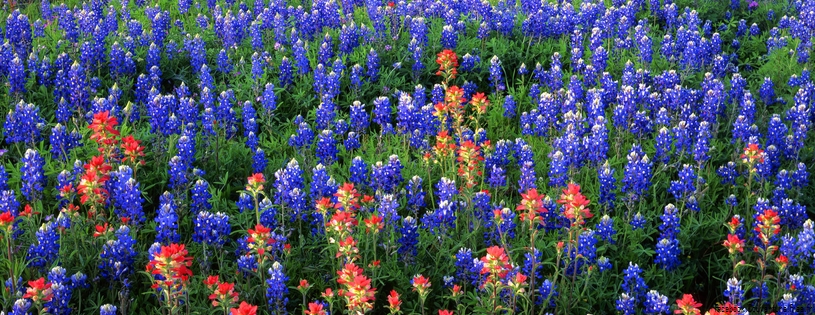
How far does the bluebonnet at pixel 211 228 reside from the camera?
14.0ft

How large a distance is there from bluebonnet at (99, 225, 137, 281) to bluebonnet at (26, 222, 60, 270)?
9.2 inches

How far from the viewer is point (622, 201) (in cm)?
496

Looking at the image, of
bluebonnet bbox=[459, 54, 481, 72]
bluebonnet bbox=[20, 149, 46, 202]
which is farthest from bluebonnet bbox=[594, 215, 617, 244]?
bluebonnet bbox=[20, 149, 46, 202]

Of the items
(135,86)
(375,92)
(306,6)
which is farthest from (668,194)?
(306,6)

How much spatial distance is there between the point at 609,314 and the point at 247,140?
2700mm

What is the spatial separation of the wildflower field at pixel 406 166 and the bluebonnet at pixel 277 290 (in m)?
A: 0.01

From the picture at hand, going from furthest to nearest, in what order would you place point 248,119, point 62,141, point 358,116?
point 248,119 → point 358,116 → point 62,141

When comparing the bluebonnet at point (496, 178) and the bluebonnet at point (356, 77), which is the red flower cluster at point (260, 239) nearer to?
the bluebonnet at point (496, 178)

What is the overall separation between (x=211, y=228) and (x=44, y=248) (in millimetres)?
782

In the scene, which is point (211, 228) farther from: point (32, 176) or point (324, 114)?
point (324, 114)

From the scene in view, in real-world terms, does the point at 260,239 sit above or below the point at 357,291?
above

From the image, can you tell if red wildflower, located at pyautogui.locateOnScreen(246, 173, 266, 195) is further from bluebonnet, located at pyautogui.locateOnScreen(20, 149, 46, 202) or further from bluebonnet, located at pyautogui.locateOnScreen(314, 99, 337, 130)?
bluebonnet, located at pyautogui.locateOnScreen(314, 99, 337, 130)

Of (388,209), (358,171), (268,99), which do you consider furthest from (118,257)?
(268,99)

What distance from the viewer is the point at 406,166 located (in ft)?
18.2
